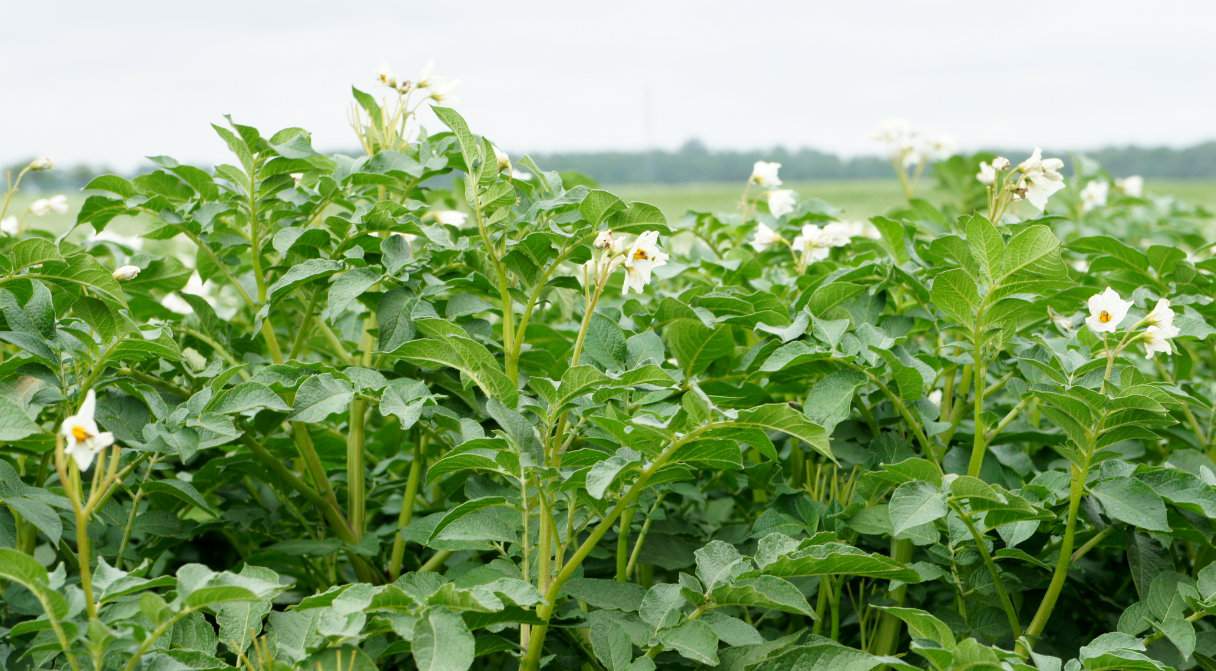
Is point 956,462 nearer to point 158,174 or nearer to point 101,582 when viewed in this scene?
point 101,582

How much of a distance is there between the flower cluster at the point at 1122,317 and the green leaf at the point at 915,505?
292 mm

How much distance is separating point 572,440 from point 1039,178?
76cm

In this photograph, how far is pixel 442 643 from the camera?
1.02 metres

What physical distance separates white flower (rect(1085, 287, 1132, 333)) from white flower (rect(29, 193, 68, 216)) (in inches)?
70.7

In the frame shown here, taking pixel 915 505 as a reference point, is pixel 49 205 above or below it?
above

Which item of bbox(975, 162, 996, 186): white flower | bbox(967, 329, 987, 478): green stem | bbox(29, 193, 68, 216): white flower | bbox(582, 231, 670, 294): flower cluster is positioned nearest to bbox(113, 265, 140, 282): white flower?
bbox(582, 231, 670, 294): flower cluster

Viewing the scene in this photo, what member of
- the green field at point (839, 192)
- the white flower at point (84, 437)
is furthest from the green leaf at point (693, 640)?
the green field at point (839, 192)

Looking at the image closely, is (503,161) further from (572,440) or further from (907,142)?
(907,142)

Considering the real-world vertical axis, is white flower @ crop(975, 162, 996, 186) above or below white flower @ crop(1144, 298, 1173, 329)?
above

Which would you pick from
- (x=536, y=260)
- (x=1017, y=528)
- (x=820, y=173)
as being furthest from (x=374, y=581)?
(x=820, y=173)

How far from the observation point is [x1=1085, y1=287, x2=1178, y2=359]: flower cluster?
129 centimetres

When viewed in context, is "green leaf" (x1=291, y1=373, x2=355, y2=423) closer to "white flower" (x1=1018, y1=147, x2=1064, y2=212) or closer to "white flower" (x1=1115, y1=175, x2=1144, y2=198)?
"white flower" (x1=1018, y1=147, x2=1064, y2=212)

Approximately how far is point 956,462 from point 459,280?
2.32 feet

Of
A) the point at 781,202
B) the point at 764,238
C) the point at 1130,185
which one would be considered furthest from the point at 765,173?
the point at 1130,185
